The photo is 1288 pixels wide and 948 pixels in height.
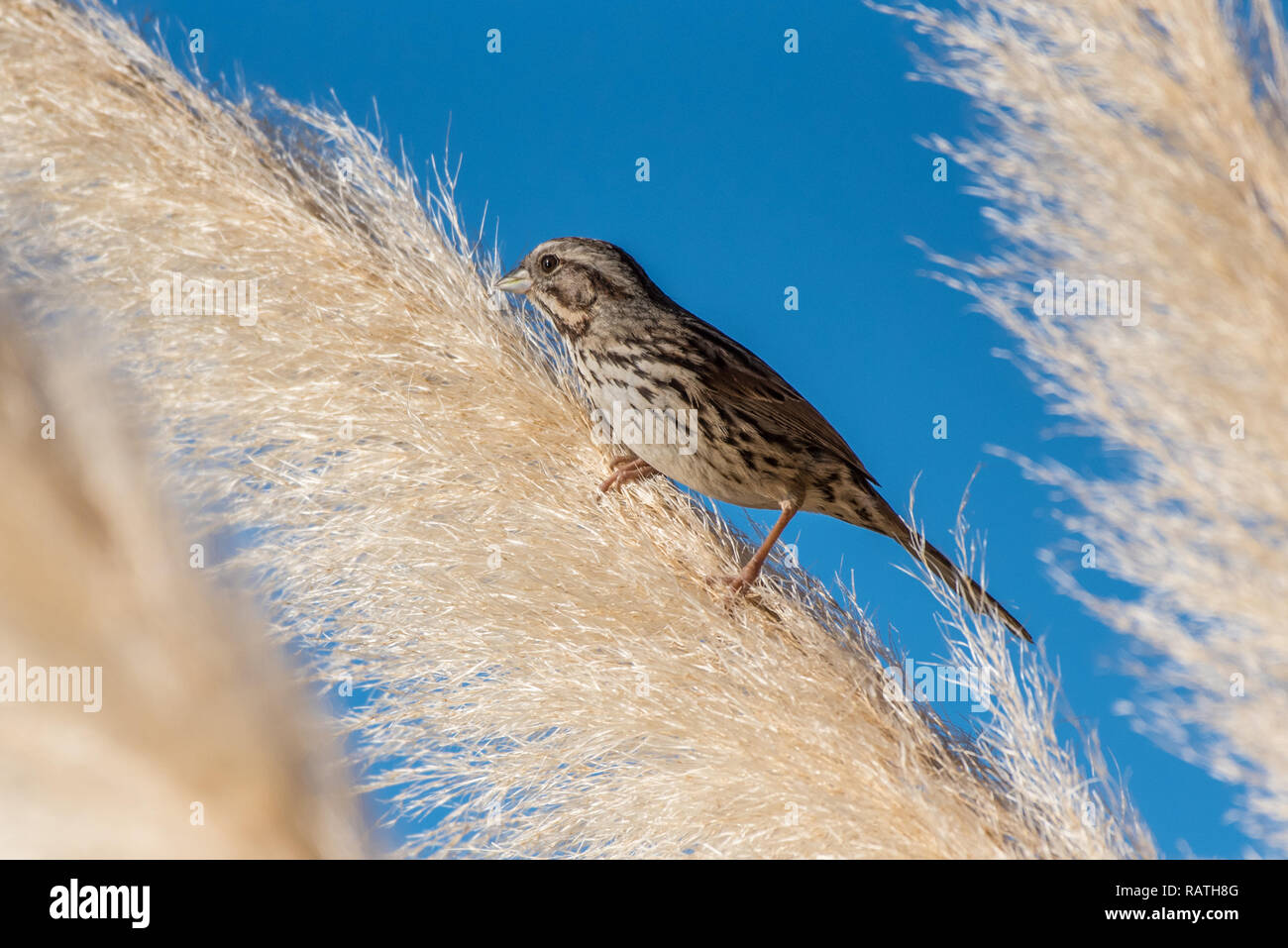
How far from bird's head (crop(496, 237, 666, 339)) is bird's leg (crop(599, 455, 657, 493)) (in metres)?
0.52

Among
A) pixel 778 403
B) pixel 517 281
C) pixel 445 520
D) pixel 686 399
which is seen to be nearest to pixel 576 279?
pixel 517 281

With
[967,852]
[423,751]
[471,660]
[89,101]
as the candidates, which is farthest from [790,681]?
[89,101]

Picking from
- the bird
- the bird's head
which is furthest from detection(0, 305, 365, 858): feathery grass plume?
the bird's head

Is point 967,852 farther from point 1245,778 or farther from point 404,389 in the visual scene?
point 404,389

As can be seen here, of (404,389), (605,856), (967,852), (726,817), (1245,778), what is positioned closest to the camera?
(1245,778)

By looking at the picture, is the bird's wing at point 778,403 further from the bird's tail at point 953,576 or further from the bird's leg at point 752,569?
the bird's leg at point 752,569

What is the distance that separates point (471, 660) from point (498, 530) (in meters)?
0.24

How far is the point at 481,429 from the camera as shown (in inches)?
82.4

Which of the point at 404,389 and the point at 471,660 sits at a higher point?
the point at 404,389

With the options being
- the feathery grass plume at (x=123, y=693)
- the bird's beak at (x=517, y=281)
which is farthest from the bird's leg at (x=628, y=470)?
the feathery grass plume at (x=123, y=693)

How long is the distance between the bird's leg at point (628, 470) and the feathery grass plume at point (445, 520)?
33mm

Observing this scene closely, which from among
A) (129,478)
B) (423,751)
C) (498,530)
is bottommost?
(423,751)

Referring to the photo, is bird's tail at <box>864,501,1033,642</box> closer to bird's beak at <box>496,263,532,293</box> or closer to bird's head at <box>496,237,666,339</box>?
bird's head at <box>496,237,666,339</box>

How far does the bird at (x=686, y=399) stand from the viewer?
96.7 inches
